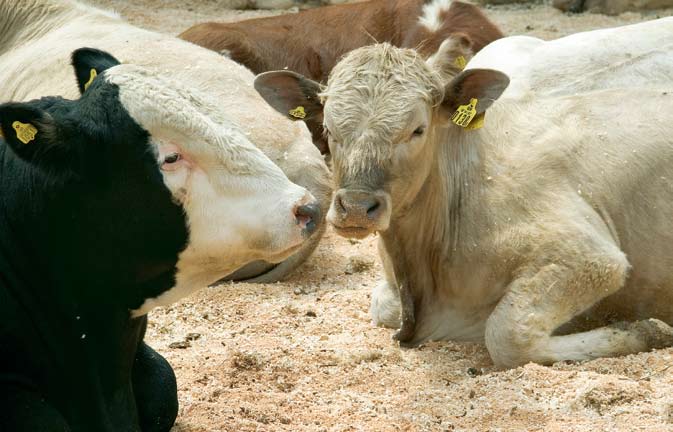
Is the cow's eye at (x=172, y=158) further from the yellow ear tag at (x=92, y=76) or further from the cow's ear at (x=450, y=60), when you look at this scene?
the cow's ear at (x=450, y=60)

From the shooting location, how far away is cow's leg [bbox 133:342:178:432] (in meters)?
4.76

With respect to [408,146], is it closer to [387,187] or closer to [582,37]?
[387,187]

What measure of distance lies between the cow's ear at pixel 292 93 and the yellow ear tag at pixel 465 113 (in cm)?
83

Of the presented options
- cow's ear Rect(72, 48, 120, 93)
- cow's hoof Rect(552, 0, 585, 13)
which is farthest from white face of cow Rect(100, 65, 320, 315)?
cow's hoof Rect(552, 0, 585, 13)

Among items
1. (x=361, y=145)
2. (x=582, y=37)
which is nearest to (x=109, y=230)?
(x=361, y=145)

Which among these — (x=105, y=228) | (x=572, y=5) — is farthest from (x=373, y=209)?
(x=572, y=5)

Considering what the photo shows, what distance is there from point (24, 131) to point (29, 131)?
0.02 meters

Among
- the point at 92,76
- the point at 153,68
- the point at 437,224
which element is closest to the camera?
the point at 92,76

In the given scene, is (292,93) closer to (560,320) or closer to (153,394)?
(560,320)

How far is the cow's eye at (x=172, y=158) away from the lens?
419cm

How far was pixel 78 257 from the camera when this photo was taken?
422 centimetres

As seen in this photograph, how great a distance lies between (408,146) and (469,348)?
1199 millimetres

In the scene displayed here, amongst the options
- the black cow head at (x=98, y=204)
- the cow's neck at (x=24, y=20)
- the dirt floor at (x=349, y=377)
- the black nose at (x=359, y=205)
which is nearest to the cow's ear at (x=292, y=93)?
the black nose at (x=359, y=205)

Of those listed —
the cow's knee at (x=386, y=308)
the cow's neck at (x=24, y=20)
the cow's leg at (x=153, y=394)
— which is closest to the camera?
the cow's leg at (x=153, y=394)
